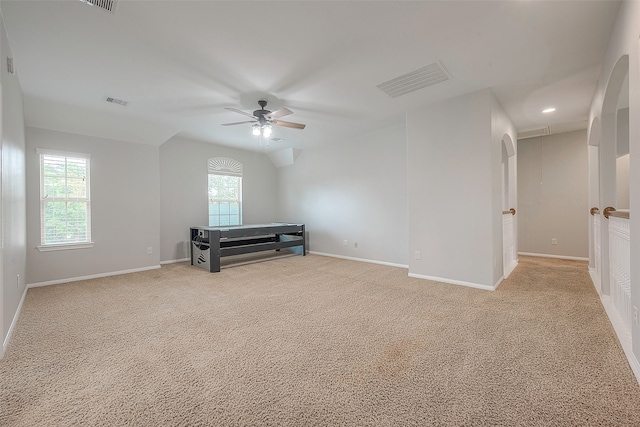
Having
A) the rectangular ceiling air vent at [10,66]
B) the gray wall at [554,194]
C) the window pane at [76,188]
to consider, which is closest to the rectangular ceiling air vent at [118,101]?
the rectangular ceiling air vent at [10,66]

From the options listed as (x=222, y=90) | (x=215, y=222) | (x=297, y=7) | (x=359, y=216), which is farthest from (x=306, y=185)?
(x=297, y=7)

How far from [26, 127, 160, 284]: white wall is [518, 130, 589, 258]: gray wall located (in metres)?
7.33

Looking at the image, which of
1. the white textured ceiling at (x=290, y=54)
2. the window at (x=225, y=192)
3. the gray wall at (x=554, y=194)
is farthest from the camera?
the window at (x=225, y=192)

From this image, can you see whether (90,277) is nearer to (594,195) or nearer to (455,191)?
(455,191)

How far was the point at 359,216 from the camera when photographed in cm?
548

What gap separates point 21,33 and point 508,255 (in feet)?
20.4

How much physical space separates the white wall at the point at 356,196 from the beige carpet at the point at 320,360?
1783 mm

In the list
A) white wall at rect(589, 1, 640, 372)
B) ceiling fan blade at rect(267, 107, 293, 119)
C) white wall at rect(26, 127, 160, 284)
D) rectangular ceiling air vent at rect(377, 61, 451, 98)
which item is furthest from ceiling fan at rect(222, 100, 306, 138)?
white wall at rect(589, 1, 640, 372)

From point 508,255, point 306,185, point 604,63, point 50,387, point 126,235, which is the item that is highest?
point 604,63

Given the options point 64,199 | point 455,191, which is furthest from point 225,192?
point 455,191

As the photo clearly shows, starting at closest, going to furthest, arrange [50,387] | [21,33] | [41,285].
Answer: [50,387], [21,33], [41,285]

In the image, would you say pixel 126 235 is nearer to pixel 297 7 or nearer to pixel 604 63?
pixel 297 7

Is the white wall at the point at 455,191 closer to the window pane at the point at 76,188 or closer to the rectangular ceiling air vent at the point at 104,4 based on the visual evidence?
the rectangular ceiling air vent at the point at 104,4

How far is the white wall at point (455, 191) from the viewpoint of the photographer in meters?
3.39
